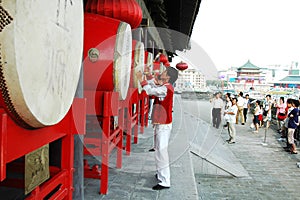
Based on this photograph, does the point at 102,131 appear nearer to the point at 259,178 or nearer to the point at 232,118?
the point at 259,178

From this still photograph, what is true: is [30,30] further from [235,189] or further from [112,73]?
[235,189]

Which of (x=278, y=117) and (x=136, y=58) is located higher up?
(x=136, y=58)

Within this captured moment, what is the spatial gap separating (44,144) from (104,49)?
4.23 ft

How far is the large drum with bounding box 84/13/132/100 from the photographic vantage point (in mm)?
2445

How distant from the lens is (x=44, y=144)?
1.34 metres

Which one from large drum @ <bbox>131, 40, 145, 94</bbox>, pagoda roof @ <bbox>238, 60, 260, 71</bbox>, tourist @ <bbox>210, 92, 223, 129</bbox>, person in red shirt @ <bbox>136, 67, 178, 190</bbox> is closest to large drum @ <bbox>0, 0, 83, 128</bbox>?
person in red shirt @ <bbox>136, 67, 178, 190</bbox>

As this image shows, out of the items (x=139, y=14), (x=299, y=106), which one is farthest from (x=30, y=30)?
(x=299, y=106)

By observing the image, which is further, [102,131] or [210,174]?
[210,174]

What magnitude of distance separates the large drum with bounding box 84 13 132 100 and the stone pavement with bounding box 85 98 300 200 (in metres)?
1.30

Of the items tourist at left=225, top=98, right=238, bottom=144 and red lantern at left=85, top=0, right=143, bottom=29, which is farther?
tourist at left=225, top=98, right=238, bottom=144

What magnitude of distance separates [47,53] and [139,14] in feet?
7.08

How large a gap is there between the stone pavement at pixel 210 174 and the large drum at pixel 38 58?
1.98m

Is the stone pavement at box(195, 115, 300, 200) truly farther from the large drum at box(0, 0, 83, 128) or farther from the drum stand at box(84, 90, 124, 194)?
the large drum at box(0, 0, 83, 128)

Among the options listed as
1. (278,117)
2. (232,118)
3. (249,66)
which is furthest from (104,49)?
(249,66)
